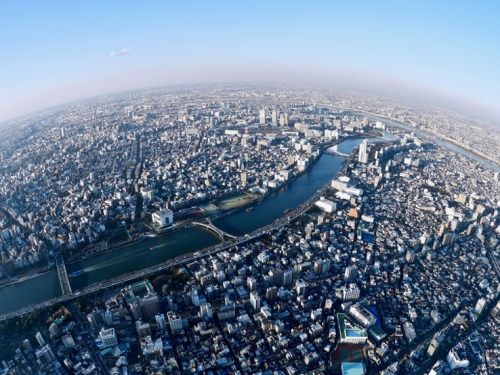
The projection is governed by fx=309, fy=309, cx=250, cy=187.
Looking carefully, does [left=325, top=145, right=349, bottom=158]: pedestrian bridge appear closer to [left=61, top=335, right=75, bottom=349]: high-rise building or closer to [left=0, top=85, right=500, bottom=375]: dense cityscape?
[left=0, top=85, right=500, bottom=375]: dense cityscape

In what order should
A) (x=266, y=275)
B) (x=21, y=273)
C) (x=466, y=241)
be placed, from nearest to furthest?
(x=266, y=275) < (x=21, y=273) < (x=466, y=241)

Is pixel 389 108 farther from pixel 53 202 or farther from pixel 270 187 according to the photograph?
pixel 53 202

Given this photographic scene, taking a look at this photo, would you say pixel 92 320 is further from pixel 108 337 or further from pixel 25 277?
pixel 25 277

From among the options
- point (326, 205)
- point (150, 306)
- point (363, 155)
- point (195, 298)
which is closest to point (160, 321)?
point (150, 306)

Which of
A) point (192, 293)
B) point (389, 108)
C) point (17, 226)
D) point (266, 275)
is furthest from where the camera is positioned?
point (389, 108)

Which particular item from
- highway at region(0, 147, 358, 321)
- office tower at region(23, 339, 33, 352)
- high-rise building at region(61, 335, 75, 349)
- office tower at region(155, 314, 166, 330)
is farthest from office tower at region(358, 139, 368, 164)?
office tower at region(23, 339, 33, 352)

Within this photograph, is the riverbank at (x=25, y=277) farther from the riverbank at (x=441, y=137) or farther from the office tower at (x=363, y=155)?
the riverbank at (x=441, y=137)

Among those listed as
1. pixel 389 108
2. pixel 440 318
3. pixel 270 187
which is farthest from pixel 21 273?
pixel 389 108
